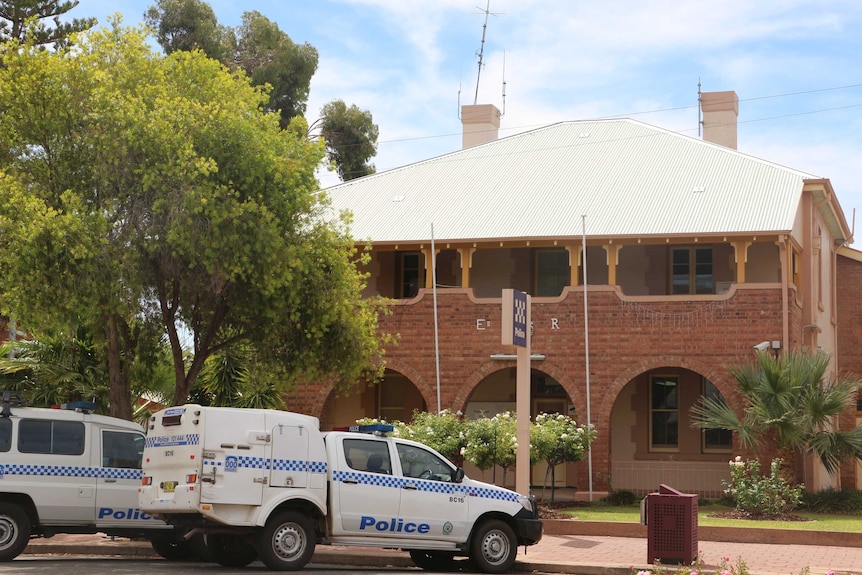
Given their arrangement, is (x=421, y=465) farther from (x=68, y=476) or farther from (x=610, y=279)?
(x=610, y=279)

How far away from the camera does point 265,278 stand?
18359mm

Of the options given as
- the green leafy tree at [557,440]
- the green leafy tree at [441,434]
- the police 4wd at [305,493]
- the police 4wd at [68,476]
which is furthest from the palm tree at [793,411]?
the police 4wd at [68,476]

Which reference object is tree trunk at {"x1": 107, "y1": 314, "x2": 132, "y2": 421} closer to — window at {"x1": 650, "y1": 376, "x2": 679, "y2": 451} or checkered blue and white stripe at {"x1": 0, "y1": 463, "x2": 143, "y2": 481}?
checkered blue and white stripe at {"x1": 0, "y1": 463, "x2": 143, "y2": 481}

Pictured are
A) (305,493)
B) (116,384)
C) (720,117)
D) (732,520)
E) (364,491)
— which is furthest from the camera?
(720,117)

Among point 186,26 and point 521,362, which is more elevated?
point 186,26

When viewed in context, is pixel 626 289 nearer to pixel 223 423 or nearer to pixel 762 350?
pixel 762 350

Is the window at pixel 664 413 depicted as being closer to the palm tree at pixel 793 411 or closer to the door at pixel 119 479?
the palm tree at pixel 793 411

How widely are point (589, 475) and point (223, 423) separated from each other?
41.1 ft

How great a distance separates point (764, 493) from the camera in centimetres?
2148

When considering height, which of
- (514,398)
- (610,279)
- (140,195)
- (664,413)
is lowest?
(664,413)

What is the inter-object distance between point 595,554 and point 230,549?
198 inches

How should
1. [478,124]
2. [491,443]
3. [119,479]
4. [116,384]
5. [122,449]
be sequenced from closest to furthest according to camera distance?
[119,479], [122,449], [116,384], [491,443], [478,124]

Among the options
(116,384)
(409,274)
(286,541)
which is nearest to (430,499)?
(286,541)

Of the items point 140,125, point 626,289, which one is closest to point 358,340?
point 140,125
